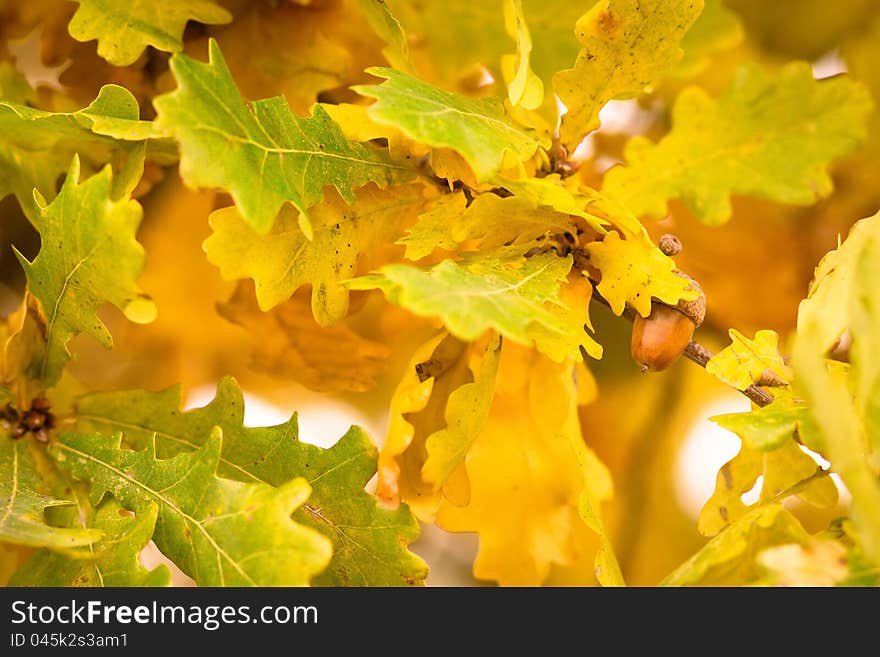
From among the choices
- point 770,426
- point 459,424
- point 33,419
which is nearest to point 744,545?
point 770,426

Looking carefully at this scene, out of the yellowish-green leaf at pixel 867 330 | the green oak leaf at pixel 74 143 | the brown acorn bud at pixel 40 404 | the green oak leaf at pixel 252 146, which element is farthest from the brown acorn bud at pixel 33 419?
the yellowish-green leaf at pixel 867 330

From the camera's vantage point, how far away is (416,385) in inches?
22.4

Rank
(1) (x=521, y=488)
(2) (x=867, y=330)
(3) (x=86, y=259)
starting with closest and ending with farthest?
(2) (x=867, y=330)
(3) (x=86, y=259)
(1) (x=521, y=488)

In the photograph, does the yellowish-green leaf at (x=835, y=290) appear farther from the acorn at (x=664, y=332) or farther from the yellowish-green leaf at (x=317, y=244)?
the yellowish-green leaf at (x=317, y=244)

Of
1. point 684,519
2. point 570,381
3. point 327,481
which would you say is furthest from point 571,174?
point 684,519

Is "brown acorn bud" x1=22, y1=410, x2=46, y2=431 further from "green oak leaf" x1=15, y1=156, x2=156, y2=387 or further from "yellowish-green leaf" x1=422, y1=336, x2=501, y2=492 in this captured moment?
"yellowish-green leaf" x1=422, y1=336, x2=501, y2=492

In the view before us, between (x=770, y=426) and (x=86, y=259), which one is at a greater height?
(x=86, y=259)

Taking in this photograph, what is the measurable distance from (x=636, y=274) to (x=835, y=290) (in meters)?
0.10

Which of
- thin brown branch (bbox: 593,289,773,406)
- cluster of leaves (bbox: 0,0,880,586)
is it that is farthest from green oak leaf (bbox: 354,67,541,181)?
thin brown branch (bbox: 593,289,773,406)

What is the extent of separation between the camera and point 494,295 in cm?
43

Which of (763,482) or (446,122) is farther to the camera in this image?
(763,482)

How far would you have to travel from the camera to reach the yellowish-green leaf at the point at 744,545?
45 centimetres

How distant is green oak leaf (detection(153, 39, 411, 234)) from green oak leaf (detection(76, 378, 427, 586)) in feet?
0.44

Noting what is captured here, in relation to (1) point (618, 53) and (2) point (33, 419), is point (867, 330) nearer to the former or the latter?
(1) point (618, 53)
